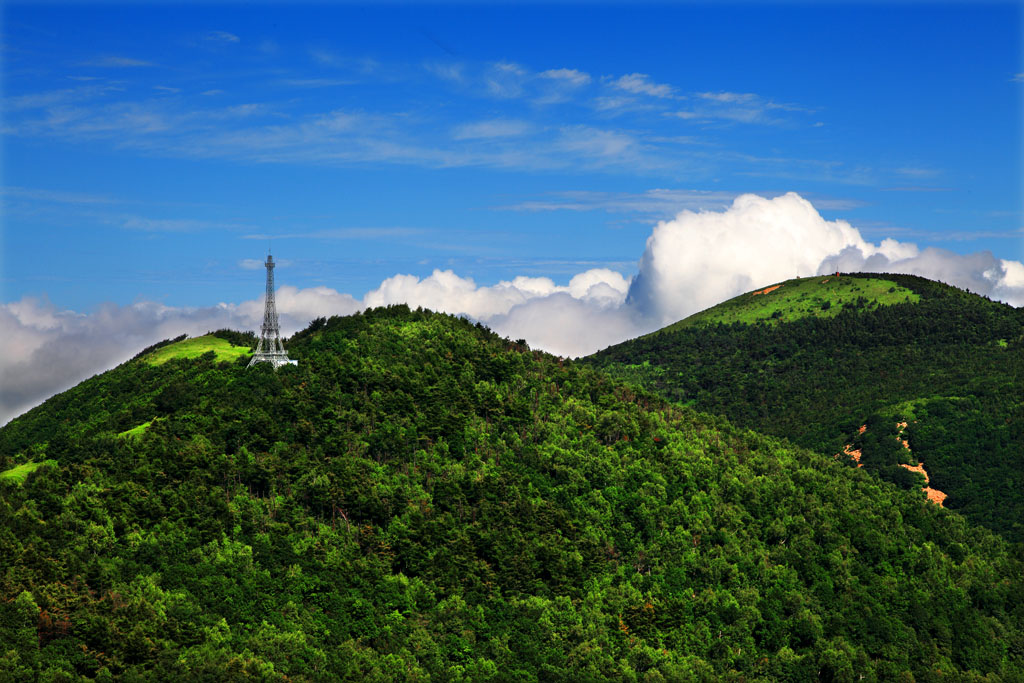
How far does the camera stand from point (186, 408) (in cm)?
15375

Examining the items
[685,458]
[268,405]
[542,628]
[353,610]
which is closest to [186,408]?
[268,405]

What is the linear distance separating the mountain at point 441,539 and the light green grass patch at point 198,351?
1.74 meters

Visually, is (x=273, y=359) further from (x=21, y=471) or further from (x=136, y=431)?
(x=21, y=471)

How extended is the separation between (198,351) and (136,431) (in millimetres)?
45661

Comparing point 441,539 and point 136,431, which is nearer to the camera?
point 441,539

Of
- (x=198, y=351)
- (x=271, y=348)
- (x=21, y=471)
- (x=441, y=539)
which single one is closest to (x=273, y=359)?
(x=271, y=348)

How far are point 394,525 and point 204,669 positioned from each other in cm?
3738

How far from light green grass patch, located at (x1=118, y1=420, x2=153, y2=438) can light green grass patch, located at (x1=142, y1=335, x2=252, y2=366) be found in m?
31.4

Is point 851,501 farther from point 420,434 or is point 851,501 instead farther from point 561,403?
point 420,434

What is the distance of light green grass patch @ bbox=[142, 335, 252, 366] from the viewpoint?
616 ft

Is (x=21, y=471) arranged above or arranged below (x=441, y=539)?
above

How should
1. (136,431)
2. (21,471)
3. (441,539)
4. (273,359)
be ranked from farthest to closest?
(273,359) → (136,431) → (441,539) → (21,471)

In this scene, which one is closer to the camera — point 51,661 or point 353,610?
point 51,661

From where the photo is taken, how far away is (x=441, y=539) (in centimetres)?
14050
